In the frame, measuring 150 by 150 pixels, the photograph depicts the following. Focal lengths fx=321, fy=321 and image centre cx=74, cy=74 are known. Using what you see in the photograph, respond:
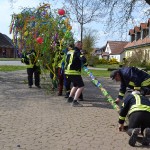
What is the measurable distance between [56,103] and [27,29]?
433cm

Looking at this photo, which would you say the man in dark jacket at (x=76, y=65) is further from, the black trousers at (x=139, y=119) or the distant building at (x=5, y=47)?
the distant building at (x=5, y=47)

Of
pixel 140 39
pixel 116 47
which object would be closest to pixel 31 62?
pixel 140 39

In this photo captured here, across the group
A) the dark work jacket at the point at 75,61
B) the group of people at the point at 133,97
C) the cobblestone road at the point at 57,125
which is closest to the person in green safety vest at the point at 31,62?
the cobblestone road at the point at 57,125

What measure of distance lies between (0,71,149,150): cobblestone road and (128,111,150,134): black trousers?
0.35 m

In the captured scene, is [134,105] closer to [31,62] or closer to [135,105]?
[135,105]

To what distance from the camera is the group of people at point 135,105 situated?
18.6ft

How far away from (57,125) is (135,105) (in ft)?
6.27

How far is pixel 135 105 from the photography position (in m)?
5.95

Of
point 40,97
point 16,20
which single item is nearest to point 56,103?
point 40,97

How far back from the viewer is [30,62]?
43.9ft

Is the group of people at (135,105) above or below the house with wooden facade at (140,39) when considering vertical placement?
below

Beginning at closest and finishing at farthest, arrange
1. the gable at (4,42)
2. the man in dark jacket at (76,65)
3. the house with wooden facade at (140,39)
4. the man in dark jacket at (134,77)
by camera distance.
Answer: the man in dark jacket at (134,77)
the man in dark jacket at (76,65)
the house with wooden facade at (140,39)
the gable at (4,42)

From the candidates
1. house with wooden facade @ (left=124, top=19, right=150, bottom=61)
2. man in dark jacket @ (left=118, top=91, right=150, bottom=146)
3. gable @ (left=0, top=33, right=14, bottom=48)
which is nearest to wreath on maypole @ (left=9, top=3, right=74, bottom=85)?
man in dark jacket @ (left=118, top=91, right=150, bottom=146)

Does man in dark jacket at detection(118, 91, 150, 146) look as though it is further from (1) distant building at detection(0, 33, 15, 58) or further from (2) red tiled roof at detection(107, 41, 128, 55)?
(1) distant building at detection(0, 33, 15, 58)
